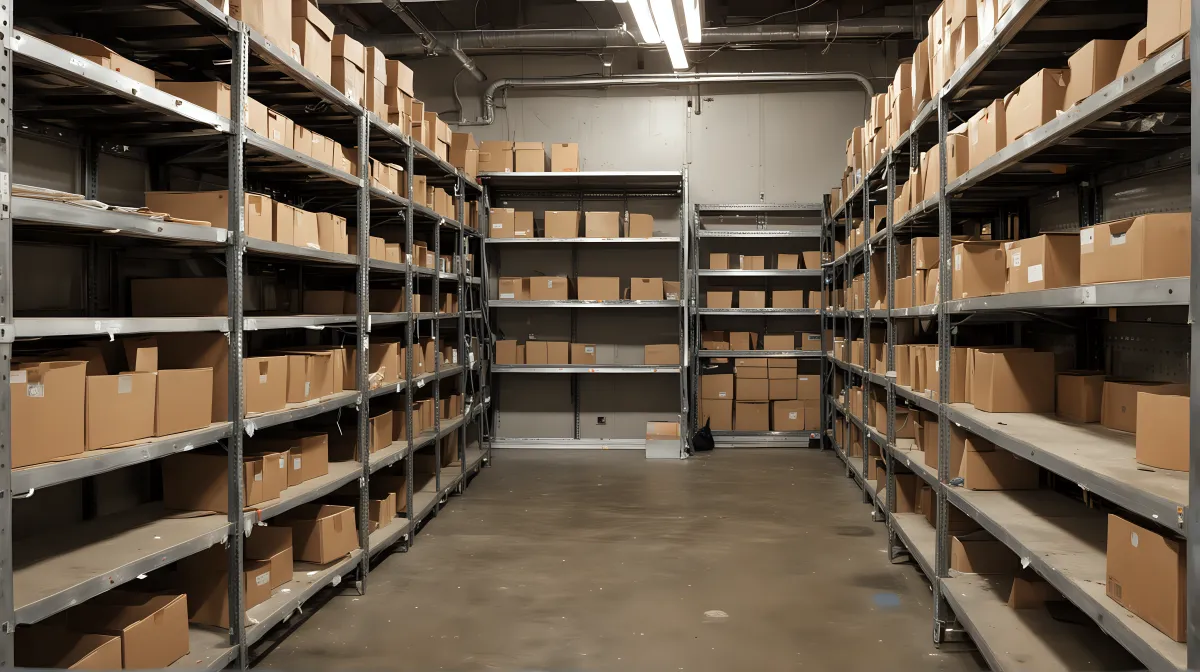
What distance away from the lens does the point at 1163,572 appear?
1717 mm

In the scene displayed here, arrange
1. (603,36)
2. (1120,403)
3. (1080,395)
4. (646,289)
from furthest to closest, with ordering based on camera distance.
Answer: (646,289)
(603,36)
(1080,395)
(1120,403)

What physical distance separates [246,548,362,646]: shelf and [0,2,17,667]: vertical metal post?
1.18 meters

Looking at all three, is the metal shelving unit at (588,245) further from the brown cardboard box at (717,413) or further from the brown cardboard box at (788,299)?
the brown cardboard box at (788,299)

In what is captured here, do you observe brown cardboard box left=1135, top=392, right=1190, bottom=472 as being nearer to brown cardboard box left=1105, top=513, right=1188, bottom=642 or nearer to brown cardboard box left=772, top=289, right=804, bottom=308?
brown cardboard box left=1105, top=513, right=1188, bottom=642

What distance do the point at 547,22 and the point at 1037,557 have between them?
23.5 feet

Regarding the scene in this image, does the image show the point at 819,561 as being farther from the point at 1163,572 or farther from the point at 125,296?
the point at 125,296

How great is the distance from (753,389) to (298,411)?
545 cm

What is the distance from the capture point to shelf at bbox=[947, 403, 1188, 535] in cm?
162

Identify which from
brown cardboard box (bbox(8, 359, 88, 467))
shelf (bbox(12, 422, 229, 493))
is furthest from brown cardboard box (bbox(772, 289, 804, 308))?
brown cardboard box (bbox(8, 359, 88, 467))

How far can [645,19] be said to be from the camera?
4898mm

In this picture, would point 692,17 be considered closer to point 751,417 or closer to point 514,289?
point 514,289

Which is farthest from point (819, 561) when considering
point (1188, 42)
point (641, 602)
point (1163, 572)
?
point (1188, 42)

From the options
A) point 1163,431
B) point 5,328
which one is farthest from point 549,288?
point 1163,431

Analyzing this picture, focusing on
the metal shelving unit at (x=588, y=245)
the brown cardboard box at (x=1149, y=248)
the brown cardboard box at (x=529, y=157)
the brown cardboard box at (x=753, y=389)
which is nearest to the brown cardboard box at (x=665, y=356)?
Result: the metal shelving unit at (x=588, y=245)
